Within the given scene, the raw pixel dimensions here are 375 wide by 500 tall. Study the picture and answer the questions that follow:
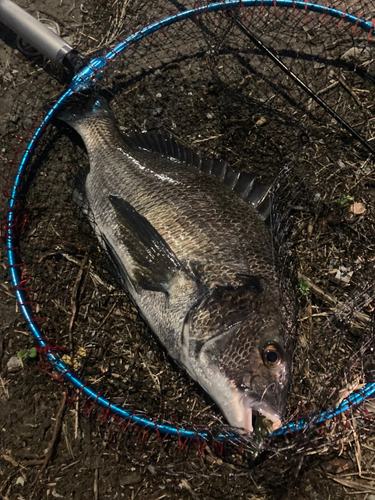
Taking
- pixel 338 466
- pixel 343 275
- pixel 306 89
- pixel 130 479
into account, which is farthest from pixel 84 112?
pixel 338 466

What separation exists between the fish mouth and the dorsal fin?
1.37 m

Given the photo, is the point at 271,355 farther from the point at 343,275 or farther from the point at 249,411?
the point at 343,275

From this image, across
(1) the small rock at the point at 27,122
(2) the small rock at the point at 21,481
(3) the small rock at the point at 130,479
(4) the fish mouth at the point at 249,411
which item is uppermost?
(1) the small rock at the point at 27,122

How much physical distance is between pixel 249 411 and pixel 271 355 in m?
0.35

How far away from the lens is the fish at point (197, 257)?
7.22ft

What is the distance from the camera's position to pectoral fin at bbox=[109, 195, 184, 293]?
2.56 meters

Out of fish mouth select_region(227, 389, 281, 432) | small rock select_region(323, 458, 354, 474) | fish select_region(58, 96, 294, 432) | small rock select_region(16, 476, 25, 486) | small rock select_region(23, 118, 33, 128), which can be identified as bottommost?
small rock select_region(323, 458, 354, 474)

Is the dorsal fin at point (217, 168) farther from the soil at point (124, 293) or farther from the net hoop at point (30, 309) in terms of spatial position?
the net hoop at point (30, 309)

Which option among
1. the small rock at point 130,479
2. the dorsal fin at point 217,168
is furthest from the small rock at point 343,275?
the small rock at point 130,479

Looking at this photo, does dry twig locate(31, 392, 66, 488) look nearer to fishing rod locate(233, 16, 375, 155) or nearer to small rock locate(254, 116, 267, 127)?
small rock locate(254, 116, 267, 127)

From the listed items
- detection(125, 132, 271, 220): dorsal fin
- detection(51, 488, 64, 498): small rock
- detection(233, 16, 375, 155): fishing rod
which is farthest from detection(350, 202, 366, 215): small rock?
detection(51, 488, 64, 498): small rock

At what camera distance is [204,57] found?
3.80 metres

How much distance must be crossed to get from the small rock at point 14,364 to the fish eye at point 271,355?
2220 millimetres

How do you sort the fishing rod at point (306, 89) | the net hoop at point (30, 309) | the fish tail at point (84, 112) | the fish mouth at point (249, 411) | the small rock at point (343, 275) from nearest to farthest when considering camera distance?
1. the fish mouth at point (249, 411)
2. the net hoop at point (30, 309)
3. the fishing rod at point (306, 89)
4. the small rock at point (343, 275)
5. the fish tail at point (84, 112)
